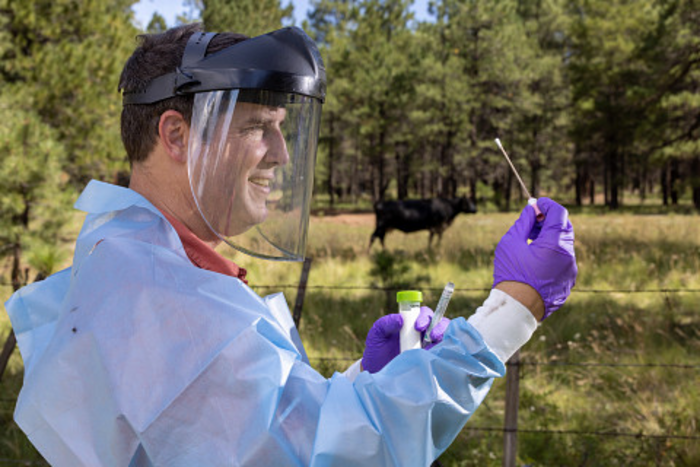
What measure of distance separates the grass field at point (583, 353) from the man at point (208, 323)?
252 centimetres

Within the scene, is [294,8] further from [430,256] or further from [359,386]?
[359,386]

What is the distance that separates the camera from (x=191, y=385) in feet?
2.70

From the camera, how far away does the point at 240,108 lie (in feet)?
3.67

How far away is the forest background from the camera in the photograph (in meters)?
8.81

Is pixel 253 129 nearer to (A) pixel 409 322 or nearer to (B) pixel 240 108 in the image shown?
(B) pixel 240 108

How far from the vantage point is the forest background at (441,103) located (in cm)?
881

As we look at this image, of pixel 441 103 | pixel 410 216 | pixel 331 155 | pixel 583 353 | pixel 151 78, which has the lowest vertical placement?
pixel 583 353

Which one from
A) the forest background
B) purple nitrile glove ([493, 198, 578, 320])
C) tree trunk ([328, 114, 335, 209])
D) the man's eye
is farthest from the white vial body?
tree trunk ([328, 114, 335, 209])

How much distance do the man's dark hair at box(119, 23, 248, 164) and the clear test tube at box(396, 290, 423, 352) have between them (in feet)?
2.17

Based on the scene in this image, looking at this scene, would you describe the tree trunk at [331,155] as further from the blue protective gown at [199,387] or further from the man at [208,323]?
the blue protective gown at [199,387]

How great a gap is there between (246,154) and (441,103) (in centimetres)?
2636

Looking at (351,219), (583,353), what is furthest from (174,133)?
(351,219)

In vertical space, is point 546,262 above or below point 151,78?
below

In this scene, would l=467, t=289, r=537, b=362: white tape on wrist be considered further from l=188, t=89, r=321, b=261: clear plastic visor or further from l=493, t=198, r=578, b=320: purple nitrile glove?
l=188, t=89, r=321, b=261: clear plastic visor
